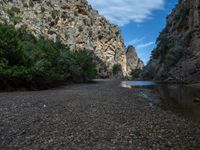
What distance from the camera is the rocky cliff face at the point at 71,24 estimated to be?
237 ft

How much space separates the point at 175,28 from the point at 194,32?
92.8ft

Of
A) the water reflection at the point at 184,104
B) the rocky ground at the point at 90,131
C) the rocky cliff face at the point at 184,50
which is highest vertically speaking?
the rocky cliff face at the point at 184,50

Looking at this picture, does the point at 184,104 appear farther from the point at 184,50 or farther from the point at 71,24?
the point at 71,24

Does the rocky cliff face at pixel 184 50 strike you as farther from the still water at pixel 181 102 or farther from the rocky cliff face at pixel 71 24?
the rocky cliff face at pixel 71 24

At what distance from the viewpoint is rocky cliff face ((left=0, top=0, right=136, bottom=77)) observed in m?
72.4

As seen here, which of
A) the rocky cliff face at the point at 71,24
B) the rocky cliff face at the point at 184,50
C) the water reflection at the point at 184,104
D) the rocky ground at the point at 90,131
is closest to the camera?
the rocky ground at the point at 90,131

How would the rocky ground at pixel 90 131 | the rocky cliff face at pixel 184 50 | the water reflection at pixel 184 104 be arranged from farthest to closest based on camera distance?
the rocky cliff face at pixel 184 50 < the water reflection at pixel 184 104 < the rocky ground at pixel 90 131

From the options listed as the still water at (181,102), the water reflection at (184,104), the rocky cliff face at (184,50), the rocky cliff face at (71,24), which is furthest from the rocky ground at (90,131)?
the rocky cliff face at (71,24)

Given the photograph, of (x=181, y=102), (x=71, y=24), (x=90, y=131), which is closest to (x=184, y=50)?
(x=181, y=102)

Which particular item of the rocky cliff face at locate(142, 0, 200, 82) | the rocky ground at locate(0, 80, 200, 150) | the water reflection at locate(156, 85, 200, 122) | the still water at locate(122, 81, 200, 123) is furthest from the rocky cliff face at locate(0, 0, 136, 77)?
the rocky ground at locate(0, 80, 200, 150)

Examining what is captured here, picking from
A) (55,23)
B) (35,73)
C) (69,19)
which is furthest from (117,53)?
(35,73)

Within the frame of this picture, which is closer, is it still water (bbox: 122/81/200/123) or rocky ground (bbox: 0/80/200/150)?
rocky ground (bbox: 0/80/200/150)

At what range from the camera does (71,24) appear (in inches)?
4341

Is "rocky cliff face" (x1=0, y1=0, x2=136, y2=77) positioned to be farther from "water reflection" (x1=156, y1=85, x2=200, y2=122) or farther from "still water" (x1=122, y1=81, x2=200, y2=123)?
"water reflection" (x1=156, y1=85, x2=200, y2=122)
